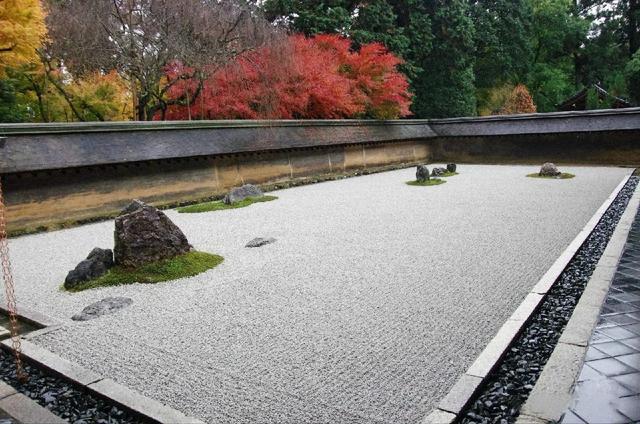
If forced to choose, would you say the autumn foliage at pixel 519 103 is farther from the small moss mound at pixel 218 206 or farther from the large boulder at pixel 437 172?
the small moss mound at pixel 218 206

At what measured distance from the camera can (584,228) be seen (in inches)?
269

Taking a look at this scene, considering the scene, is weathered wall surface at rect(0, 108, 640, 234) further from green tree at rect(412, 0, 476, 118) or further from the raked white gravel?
green tree at rect(412, 0, 476, 118)

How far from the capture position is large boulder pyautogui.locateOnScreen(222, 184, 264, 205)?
11.1 meters

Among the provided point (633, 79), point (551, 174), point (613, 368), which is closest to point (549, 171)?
point (551, 174)

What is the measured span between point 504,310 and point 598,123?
1661 cm

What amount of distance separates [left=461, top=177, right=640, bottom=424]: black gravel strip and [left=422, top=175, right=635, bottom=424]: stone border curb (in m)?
0.06

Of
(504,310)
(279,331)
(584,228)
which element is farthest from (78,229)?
(584,228)

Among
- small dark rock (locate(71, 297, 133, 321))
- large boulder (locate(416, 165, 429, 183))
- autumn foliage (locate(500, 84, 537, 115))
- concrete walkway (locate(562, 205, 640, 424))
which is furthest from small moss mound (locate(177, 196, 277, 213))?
autumn foliage (locate(500, 84, 537, 115))

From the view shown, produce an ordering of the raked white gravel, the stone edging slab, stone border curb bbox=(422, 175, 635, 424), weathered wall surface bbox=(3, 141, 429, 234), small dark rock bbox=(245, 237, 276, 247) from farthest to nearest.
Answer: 1. weathered wall surface bbox=(3, 141, 429, 234)
2. small dark rock bbox=(245, 237, 276, 247)
3. the stone edging slab
4. the raked white gravel
5. stone border curb bbox=(422, 175, 635, 424)

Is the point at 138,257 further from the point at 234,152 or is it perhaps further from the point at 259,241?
the point at 234,152

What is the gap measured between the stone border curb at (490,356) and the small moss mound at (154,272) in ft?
12.1

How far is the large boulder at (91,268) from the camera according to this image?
5.28 meters

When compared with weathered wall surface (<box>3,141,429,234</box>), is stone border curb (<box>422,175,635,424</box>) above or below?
below

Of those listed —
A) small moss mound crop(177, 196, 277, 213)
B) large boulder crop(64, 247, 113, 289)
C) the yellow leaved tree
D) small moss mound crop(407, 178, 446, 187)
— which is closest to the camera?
large boulder crop(64, 247, 113, 289)
